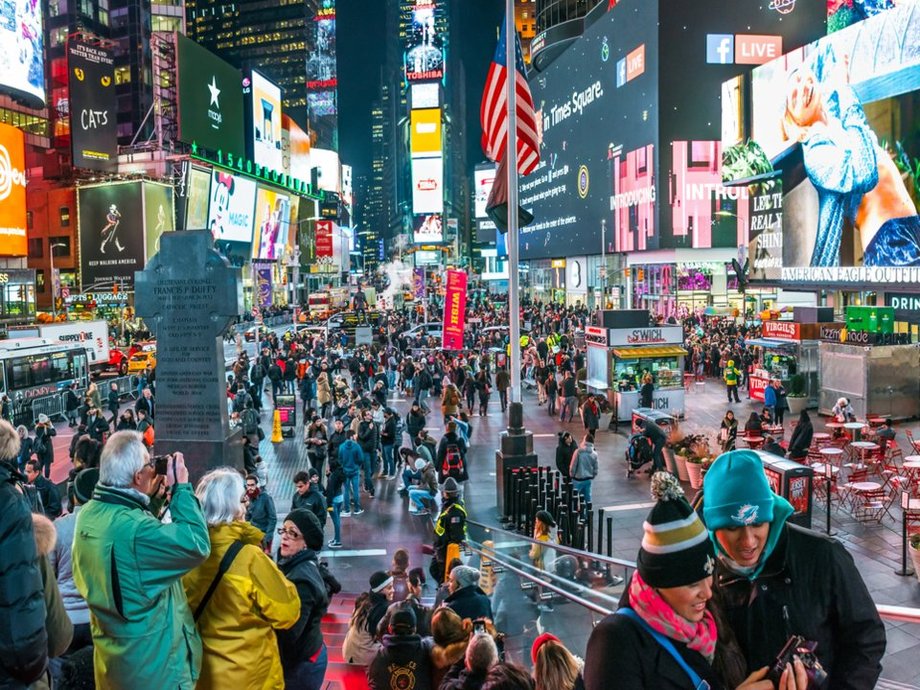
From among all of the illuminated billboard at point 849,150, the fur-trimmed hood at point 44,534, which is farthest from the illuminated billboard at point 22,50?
the fur-trimmed hood at point 44,534

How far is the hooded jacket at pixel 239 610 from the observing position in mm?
3947

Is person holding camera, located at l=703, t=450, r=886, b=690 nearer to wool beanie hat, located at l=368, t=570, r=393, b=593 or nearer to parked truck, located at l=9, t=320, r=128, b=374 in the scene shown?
wool beanie hat, located at l=368, t=570, r=393, b=593

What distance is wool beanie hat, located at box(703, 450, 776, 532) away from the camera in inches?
109

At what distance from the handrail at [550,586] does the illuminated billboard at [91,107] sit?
57.6 meters

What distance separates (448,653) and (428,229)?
126685 millimetres

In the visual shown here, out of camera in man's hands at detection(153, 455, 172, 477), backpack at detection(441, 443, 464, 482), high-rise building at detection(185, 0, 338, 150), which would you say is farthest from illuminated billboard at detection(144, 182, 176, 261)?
high-rise building at detection(185, 0, 338, 150)

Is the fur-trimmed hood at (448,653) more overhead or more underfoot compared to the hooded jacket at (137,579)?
more underfoot

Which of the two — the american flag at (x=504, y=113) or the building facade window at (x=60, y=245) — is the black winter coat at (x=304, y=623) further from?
the building facade window at (x=60, y=245)

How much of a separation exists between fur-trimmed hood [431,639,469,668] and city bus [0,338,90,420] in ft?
76.9

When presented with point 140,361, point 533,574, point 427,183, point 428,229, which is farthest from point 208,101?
point 533,574

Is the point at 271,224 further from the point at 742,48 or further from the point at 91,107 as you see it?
the point at 742,48

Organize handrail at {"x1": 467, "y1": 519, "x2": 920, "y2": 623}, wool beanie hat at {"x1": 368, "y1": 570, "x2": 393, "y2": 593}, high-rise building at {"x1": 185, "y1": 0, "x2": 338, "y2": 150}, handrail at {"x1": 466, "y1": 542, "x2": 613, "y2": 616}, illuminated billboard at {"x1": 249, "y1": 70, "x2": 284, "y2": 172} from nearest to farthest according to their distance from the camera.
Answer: handrail at {"x1": 467, "y1": 519, "x2": 920, "y2": 623}
handrail at {"x1": 466, "y1": 542, "x2": 613, "y2": 616}
wool beanie hat at {"x1": 368, "y1": 570, "x2": 393, "y2": 593}
illuminated billboard at {"x1": 249, "y1": 70, "x2": 284, "y2": 172}
high-rise building at {"x1": 185, "y1": 0, "x2": 338, "y2": 150}

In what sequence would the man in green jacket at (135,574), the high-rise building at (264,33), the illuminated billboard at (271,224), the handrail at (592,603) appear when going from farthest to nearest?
the high-rise building at (264,33)
the illuminated billboard at (271,224)
the handrail at (592,603)
the man in green jacket at (135,574)

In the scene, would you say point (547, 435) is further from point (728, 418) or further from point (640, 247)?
point (640, 247)
